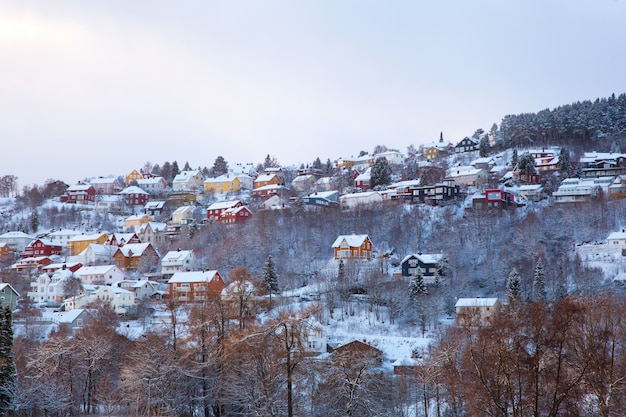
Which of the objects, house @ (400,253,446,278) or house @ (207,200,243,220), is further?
house @ (207,200,243,220)

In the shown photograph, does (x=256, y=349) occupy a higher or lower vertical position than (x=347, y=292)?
higher

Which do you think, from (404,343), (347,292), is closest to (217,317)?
(404,343)

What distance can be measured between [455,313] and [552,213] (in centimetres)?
2285

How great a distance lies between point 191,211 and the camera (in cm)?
10731

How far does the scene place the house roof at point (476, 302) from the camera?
5967cm

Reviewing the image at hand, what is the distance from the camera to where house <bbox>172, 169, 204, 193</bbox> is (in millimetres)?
127875

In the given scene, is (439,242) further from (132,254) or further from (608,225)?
(132,254)

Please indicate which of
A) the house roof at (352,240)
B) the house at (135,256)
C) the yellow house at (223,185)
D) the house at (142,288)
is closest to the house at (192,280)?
the house at (142,288)

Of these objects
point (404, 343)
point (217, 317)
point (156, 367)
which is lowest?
point (404, 343)

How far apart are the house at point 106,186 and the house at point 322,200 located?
158 feet

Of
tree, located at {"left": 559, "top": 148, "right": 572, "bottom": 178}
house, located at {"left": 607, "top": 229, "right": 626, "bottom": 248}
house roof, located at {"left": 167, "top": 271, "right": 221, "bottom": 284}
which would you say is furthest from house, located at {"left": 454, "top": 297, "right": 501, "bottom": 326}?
tree, located at {"left": 559, "top": 148, "right": 572, "bottom": 178}

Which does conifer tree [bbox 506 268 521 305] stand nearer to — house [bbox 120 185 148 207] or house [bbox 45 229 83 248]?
house [bbox 45 229 83 248]

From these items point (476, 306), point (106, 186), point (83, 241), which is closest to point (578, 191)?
point (476, 306)

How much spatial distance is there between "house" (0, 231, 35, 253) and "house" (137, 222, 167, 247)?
1624 centimetres
